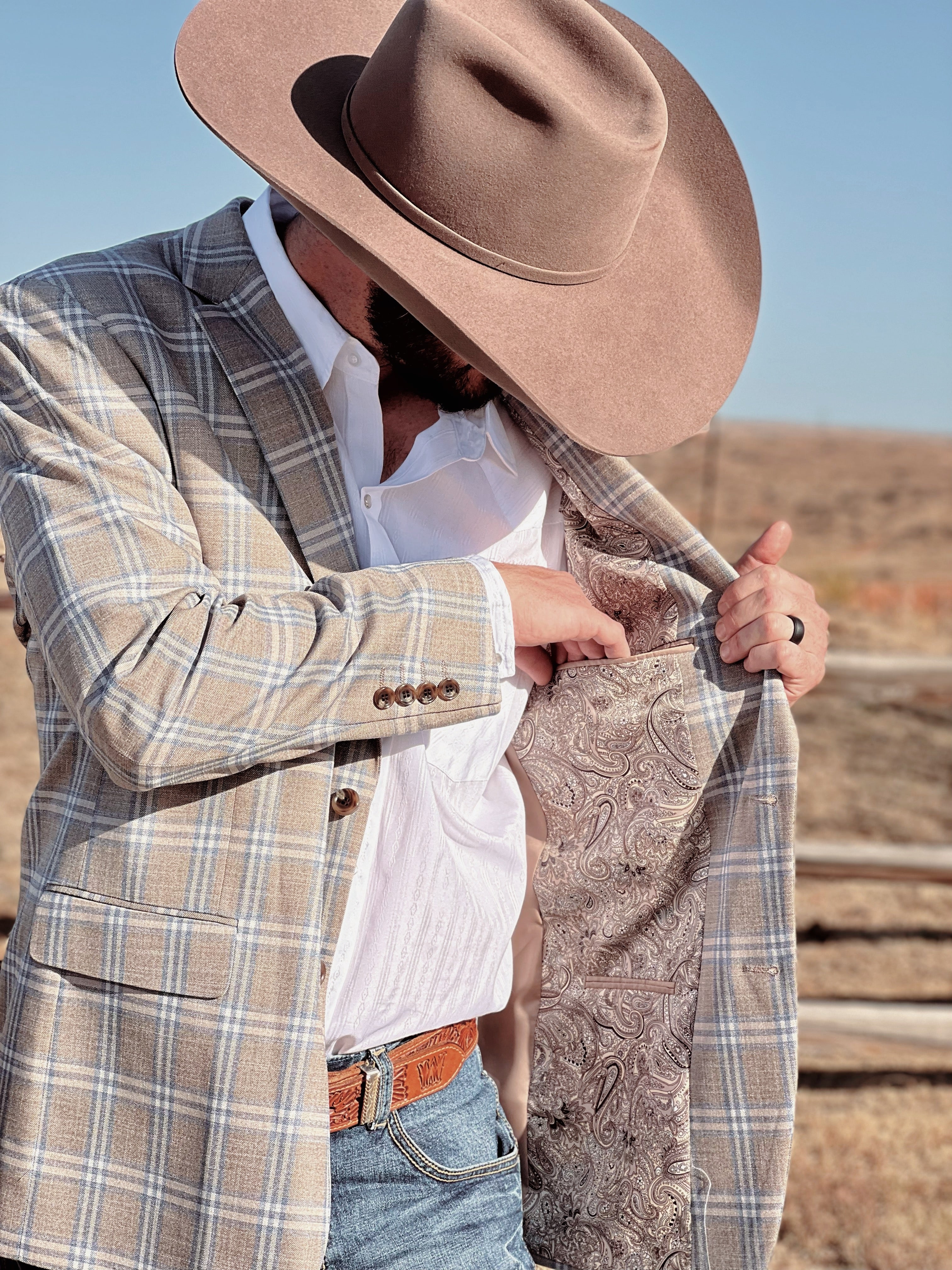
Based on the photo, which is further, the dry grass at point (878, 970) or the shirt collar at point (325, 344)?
the dry grass at point (878, 970)

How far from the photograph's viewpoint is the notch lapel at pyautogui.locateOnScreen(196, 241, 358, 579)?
5.09 feet

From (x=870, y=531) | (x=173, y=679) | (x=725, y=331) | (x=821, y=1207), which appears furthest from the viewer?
(x=870, y=531)

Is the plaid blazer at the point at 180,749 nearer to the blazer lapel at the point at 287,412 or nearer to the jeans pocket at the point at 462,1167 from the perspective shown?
the blazer lapel at the point at 287,412

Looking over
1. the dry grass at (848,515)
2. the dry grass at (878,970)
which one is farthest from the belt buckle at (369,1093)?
the dry grass at (848,515)

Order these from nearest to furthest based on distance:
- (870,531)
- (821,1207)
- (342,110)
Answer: (342,110), (821,1207), (870,531)

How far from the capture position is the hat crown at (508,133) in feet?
4.80

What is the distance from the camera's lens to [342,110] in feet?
5.34

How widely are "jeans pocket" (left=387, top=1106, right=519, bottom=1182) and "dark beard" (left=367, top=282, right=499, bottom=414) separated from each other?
108 centimetres

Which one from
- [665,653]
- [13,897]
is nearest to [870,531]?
[13,897]

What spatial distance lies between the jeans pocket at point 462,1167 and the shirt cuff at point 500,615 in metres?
0.70

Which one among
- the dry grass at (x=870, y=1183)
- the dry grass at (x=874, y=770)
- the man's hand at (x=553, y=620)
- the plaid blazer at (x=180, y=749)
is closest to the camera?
the plaid blazer at (x=180, y=749)

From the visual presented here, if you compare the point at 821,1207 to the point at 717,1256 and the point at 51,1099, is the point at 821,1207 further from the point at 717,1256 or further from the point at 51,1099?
the point at 51,1099

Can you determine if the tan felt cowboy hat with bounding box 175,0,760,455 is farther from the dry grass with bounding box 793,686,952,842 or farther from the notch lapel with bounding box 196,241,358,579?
the dry grass with bounding box 793,686,952,842

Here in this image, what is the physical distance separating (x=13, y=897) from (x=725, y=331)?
4.88m
